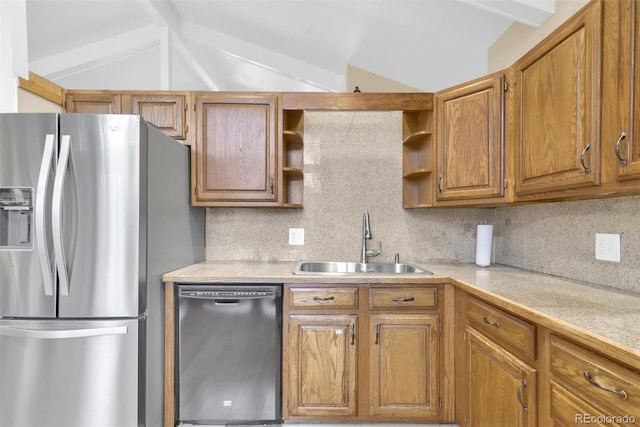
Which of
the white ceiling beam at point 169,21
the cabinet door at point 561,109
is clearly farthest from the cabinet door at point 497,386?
the white ceiling beam at point 169,21

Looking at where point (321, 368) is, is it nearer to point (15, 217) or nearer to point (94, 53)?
point (15, 217)

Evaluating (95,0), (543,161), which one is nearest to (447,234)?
(543,161)

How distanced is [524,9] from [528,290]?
1658mm

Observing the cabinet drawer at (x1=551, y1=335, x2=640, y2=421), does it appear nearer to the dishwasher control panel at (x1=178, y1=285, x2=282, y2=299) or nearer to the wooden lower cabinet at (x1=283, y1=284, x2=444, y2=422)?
the wooden lower cabinet at (x1=283, y1=284, x2=444, y2=422)

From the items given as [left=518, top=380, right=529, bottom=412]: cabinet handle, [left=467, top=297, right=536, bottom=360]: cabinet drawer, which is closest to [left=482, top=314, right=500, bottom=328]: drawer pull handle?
[left=467, top=297, right=536, bottom=360]: cabinet drawer

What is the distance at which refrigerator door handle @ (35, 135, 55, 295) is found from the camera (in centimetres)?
152

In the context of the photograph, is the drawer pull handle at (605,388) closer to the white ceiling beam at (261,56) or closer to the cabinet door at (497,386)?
the cabinet door at (497,386)

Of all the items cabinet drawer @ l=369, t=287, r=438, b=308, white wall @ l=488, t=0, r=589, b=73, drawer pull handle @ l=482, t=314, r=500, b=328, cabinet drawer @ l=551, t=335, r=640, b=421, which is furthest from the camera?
cabinet drawer @ l=369, t=287, r=438, b=308

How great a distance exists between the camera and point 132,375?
161 centimetres

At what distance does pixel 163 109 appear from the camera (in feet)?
7.39

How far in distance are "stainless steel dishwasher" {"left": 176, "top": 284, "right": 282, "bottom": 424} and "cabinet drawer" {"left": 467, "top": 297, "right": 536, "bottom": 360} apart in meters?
1.07

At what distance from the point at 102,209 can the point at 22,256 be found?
0.44m

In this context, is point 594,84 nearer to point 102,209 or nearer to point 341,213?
point 341,213

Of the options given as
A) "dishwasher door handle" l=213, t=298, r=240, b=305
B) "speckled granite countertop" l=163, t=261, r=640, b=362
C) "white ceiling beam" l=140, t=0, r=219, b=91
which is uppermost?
"white ceiling beam" l=140, t=0, r=219, b=91
